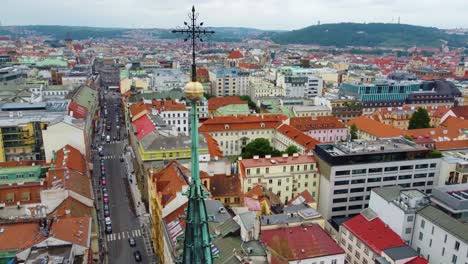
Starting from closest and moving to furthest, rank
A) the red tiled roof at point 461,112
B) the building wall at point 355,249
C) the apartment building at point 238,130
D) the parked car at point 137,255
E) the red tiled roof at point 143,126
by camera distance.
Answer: the building wall at point 355,249, the parked car at point 137,255, the red tiled roof at point 143,126, the apartment building at point 238,130, the red tiled roof at point 461,112

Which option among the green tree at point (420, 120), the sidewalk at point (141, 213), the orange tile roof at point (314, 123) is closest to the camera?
the sidewalk at point (141, 213)

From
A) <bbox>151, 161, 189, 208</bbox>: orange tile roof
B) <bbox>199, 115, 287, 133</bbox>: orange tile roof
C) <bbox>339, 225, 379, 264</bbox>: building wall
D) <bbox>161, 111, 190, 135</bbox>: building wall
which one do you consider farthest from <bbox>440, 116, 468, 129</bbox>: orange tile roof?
<bbox>151, 161, 189, 208</bbox>: orange tile roof

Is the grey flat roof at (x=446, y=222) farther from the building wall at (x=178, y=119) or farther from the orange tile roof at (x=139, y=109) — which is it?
the orange tile roof at (x=139, y=109)

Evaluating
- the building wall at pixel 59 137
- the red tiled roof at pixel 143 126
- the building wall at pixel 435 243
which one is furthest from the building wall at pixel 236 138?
the building wall at pixel 435 243

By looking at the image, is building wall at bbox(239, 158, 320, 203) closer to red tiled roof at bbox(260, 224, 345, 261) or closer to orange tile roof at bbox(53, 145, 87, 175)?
red tiled roof at bbox(260, 224, 345, 261)

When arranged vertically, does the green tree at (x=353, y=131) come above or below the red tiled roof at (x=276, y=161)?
below

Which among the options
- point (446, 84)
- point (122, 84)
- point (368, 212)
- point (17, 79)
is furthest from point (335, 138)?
point (17, 79)
